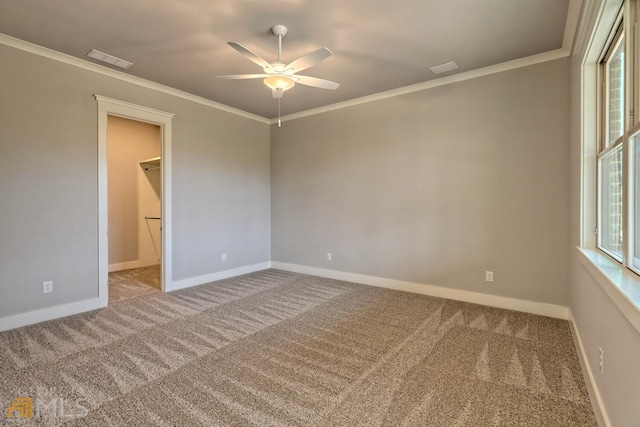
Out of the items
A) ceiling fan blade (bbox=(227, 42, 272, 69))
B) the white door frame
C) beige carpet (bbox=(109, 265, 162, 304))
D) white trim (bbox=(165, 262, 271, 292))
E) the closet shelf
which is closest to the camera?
ceiling fan blade (bbox=(227, 42, 272, 69))

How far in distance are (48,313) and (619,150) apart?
5061 millimetres

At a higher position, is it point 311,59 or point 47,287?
point 311,59

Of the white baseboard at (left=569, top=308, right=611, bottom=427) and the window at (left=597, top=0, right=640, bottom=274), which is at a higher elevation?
the window at (left=597, top=0, right=640, bottom=274)

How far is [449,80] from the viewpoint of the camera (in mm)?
3809

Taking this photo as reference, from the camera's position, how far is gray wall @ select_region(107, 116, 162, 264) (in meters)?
5.54

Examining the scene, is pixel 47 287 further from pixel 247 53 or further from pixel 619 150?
pixel 619 150

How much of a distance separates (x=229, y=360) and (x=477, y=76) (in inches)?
156

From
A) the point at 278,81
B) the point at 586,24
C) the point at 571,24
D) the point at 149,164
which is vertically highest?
the point at 571,24

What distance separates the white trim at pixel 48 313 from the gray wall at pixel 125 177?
7.38ft

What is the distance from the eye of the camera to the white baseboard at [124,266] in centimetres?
548

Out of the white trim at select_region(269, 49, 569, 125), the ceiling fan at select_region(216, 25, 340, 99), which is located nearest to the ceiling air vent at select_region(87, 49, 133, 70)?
the ceiling fan at select_region(216, 25, 340, 99)

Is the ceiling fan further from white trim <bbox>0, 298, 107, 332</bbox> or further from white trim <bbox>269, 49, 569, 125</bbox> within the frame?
white trim <bbox>0, 298, 107, 332</bbox>

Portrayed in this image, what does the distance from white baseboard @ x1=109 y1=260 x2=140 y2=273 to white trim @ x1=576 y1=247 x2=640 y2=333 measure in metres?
6.46

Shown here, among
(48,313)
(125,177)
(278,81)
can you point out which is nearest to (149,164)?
(125,177)
